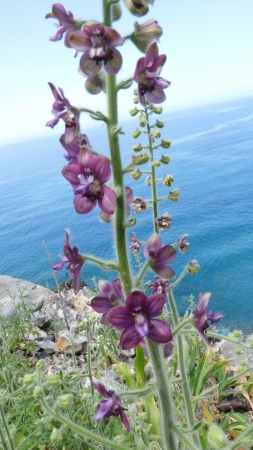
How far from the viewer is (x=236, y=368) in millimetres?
3680

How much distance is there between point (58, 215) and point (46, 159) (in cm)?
1120

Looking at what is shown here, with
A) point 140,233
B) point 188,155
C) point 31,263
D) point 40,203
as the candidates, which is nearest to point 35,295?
point 31,263

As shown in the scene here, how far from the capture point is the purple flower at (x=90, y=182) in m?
1.05

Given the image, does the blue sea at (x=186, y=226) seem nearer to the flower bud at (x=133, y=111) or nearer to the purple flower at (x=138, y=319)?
the flower bud at (x=133, y=111)

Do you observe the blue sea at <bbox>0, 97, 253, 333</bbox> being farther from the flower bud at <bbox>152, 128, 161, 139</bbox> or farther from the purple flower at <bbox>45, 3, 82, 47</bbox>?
the purple flower at <bbox>45, 3, 82, 47</bbox>

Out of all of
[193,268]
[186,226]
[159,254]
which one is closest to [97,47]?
[159,254]

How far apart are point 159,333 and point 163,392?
11.6 inches

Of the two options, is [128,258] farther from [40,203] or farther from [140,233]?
[40,203]

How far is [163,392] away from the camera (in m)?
1.25

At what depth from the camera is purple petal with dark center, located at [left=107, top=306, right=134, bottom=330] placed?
3.64 feet

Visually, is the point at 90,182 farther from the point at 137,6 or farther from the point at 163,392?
the point at 163,392

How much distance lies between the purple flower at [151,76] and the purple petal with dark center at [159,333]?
72cm

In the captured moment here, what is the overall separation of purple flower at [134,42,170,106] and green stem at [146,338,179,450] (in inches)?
32.7

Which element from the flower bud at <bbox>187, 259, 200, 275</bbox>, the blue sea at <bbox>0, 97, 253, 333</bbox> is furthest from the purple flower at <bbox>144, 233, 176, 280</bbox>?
the blue sea at <bbox>0, 97, 253, 333</bbox>
